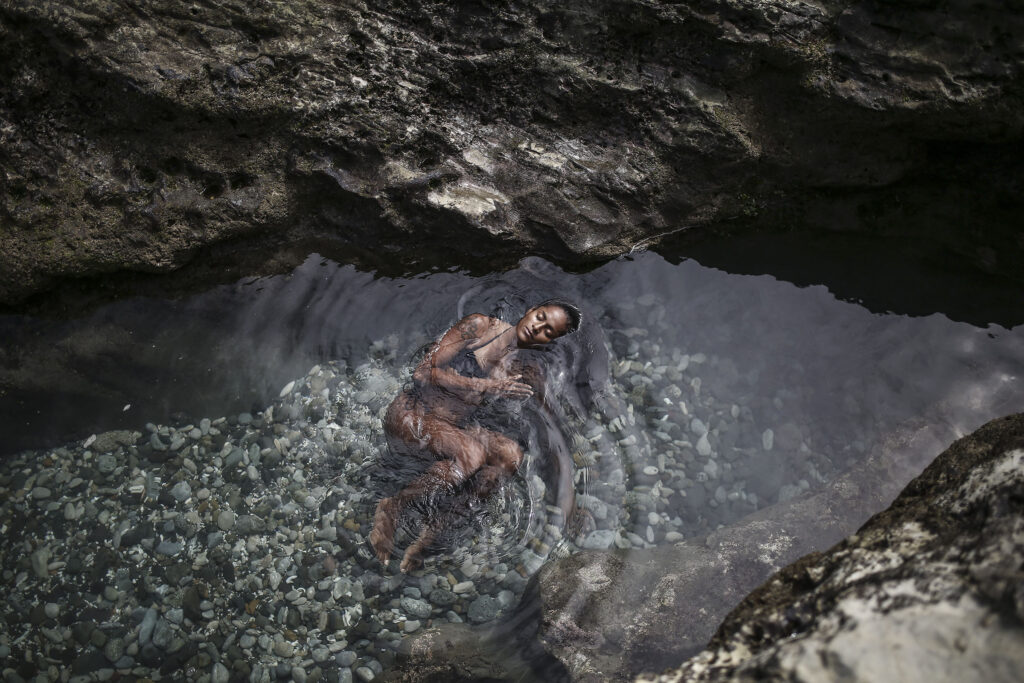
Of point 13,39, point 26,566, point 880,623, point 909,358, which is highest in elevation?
point 13,39

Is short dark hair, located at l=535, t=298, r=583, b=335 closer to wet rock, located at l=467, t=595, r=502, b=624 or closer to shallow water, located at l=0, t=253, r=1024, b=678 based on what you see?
shallow water, located at l=0, t=253, r=1024, b=678

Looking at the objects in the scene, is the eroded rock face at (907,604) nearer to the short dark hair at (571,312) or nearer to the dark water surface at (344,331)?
the dark water surface at (344,331)

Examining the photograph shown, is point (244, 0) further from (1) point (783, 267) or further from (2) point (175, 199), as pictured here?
(1) point (783, 267)

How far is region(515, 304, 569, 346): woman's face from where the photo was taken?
488 cm

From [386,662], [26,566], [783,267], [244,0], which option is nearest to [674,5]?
[783,267]

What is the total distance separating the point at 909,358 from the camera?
4961mm

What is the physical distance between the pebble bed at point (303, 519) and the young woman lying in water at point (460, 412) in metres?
0.19

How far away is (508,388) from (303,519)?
5.33 feet

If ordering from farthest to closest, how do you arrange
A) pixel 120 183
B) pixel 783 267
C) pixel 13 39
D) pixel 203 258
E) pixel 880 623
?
pixel 783 267 → pixel 203 258 → pixel 120 183 → pixel 13 39 → pixel 880 623

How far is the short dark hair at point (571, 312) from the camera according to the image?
5.17 m

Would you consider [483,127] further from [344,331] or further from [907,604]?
[907,604]

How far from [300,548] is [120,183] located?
103 inches

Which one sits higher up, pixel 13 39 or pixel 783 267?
pixel 13 39

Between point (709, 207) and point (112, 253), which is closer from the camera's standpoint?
point (112, 253)
